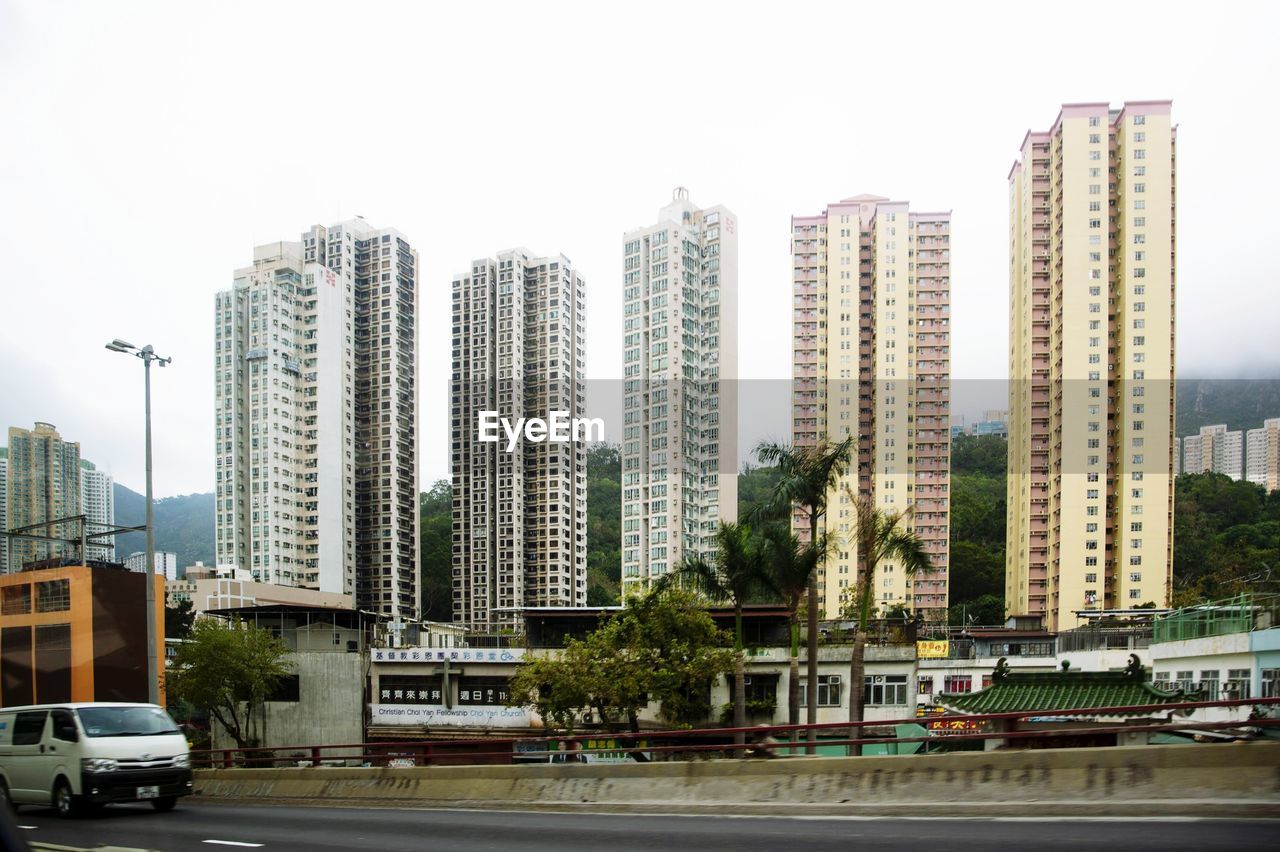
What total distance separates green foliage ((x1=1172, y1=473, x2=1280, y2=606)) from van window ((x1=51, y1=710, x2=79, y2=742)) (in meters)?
65.1

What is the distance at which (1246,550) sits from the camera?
6612 cm

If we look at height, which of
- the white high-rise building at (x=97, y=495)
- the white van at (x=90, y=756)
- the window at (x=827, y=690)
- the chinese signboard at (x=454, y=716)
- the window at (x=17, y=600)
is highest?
the white high-rise building at (x=97, y=495)

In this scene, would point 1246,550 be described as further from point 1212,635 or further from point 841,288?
point 1212,635

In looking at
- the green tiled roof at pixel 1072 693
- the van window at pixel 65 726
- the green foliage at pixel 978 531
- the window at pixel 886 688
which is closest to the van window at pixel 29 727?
the van window at pixel 65 726

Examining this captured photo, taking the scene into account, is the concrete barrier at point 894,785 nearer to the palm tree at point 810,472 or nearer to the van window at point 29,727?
the van window at point 29,727

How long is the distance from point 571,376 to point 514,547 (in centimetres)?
1899

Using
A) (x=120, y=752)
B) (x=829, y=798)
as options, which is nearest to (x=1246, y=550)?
(x=829, y=798)

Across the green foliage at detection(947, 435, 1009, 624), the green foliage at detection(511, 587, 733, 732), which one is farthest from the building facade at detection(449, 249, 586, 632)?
the green foliage at detection(511, 587, 733, 732)

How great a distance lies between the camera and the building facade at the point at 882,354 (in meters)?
95.2

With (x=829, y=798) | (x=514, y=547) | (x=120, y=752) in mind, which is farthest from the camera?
(x=514, y=547)

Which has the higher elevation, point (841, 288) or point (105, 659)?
point (841, 288)

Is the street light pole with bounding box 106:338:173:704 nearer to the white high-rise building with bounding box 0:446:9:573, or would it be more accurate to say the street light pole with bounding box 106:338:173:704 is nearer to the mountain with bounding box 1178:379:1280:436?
the white high-rise building with bounding box 0:446:9:573

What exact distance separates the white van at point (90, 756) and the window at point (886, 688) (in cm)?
2673
